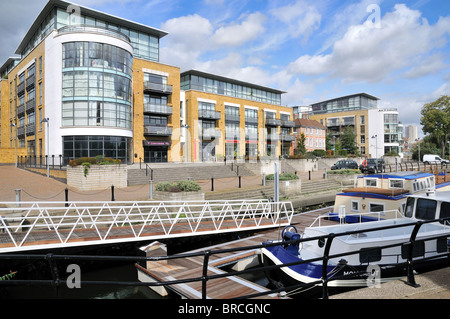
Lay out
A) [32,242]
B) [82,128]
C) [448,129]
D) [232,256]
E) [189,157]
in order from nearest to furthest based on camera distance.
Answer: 1. [32,242]
2. [232,256]
3. [82,128]
4. [189,157]
5. [448,129]

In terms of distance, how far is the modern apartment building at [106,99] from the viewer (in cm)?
3034

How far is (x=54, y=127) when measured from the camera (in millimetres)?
31141

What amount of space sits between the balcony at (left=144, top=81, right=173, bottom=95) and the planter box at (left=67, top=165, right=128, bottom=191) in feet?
65.9

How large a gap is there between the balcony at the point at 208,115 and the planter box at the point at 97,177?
1032 inches

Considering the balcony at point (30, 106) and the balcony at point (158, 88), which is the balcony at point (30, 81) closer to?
the balcony at point (30, 106)

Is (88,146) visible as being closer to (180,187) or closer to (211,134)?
(180,187)

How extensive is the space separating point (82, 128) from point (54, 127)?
11.0ft

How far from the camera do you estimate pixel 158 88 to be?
40.4 meters

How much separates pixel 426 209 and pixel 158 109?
35.2 meters

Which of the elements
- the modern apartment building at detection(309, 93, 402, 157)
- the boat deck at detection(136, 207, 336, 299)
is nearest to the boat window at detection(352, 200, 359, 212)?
the boat deck at detection(136, 207, 336, 299)

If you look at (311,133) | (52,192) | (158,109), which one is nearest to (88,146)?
(52,192)

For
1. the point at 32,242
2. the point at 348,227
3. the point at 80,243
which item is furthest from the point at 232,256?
the point at 32,242

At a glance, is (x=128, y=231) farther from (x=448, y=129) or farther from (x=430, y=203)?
(x=448, y=129)

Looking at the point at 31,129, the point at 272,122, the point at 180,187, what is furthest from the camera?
the point at 272,122
